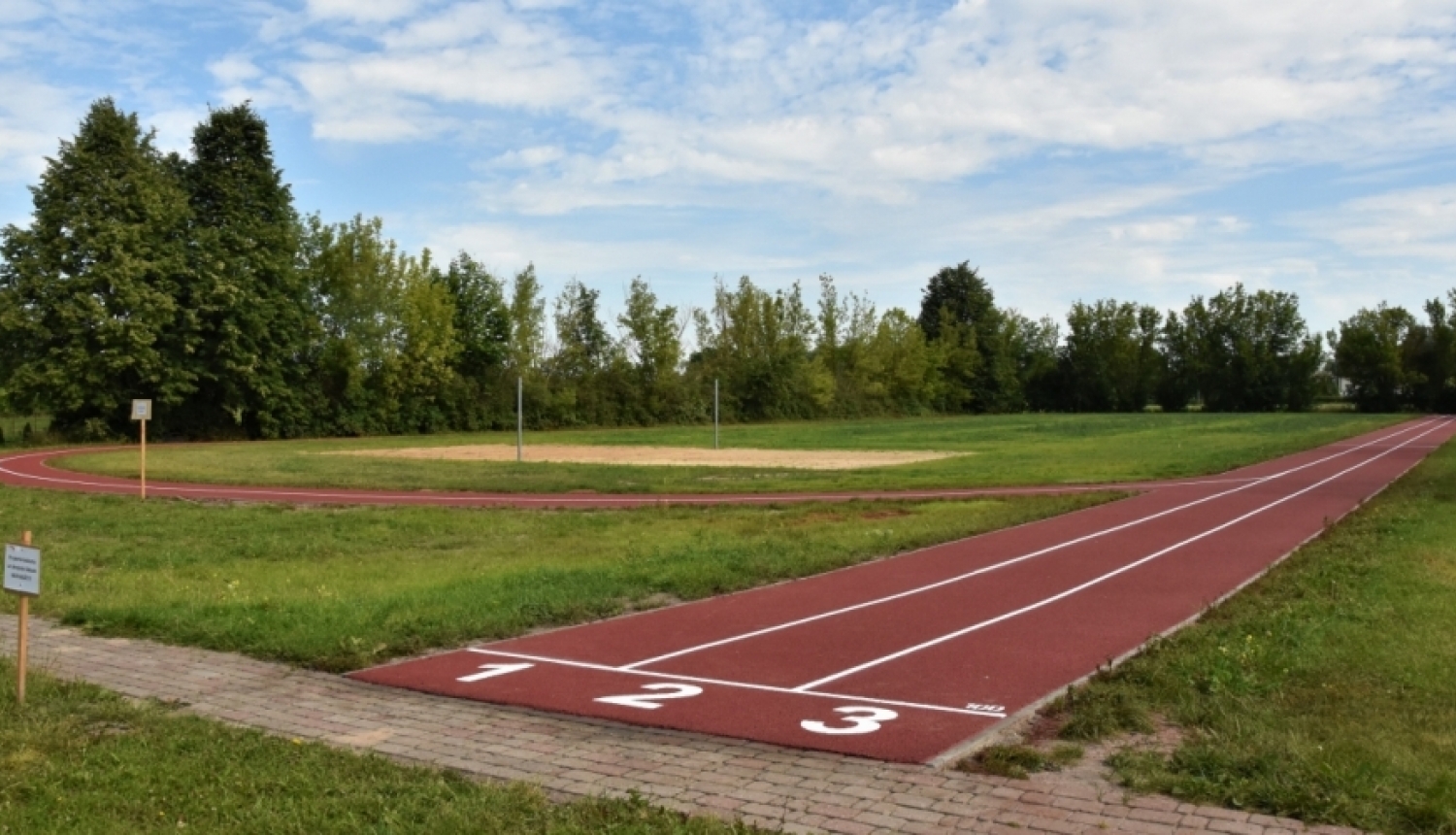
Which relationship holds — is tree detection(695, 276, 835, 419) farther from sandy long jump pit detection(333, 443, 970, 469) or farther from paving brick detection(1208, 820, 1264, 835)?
paving brick detection(1208, 820, 1264, 835)

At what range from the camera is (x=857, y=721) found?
6871 mm

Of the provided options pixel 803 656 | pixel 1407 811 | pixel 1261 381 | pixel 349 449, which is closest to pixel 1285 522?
pixel 803 656

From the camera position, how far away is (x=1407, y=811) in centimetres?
511

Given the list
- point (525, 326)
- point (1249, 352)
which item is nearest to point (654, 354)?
point (525, 326)

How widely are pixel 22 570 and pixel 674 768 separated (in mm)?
4207

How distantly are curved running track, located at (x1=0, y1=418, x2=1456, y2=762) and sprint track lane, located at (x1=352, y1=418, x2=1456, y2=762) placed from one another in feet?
0.07

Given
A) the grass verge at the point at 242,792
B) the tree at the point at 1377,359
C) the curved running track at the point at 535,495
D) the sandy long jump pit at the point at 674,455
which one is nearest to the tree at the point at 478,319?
the sandy long jump pit at the point at 674,455

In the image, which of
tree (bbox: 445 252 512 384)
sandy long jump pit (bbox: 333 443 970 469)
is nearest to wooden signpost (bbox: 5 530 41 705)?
sandy long jump pit (bbox: 333 443 970 469)

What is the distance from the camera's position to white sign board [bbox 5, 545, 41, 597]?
6.91m

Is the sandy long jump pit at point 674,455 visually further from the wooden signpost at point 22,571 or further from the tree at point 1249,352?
the tree at point 1249,352

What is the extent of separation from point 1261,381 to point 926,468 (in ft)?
277

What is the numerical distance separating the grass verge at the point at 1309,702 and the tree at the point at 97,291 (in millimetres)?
48115

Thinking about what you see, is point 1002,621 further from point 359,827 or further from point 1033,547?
point 359,827

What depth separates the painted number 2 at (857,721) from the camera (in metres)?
6.68
